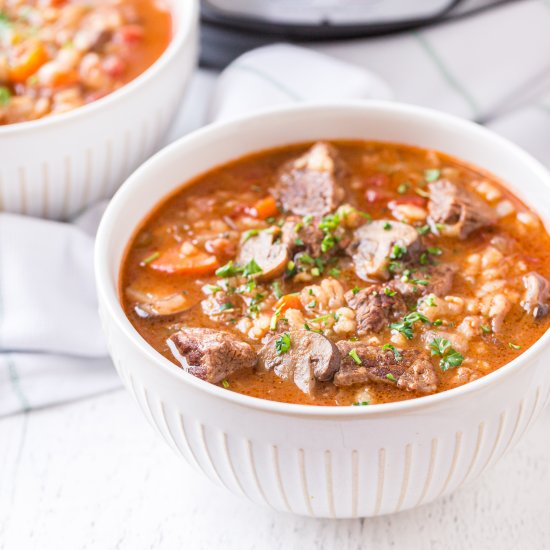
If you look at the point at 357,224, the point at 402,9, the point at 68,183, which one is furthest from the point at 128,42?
the point at 357,224

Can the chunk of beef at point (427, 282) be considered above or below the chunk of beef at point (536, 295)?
below

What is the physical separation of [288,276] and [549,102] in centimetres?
204

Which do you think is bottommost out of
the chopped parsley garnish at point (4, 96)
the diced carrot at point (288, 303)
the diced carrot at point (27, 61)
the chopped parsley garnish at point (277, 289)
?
the chopped parsley garnish at point (4, 96)

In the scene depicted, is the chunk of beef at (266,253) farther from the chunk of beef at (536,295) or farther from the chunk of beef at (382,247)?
the chunk of beef at (536,295)

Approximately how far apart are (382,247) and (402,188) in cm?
41

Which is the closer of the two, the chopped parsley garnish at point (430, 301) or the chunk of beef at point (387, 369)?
the chunk of beef at point (387, 369)

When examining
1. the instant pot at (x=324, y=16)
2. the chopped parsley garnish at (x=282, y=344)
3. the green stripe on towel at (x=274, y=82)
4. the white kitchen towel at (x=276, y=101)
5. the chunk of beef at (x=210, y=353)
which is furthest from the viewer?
the instant pot at (x=324, y=16)

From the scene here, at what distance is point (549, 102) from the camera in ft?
15.4

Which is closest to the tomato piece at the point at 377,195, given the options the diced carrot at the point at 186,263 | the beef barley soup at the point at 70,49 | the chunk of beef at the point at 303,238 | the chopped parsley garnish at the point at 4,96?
the chunk of beef at the point at 303,238

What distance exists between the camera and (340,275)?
3.28 metres

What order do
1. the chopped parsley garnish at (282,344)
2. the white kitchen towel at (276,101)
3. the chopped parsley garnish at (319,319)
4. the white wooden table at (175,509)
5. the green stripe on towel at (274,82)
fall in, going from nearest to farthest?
the chopped parsley garnish at (282,344) → the chopped parsley garnish at (319,319) → the white wooden table at (175,509) → the white kitchen towel at (276,101) → the green stripe on towel at (274,82)

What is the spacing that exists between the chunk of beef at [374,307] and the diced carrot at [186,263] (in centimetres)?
47

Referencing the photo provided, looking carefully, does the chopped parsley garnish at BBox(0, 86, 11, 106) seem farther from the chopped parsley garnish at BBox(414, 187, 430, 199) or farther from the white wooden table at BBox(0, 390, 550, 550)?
the chopped parsley garnish at BBox(414, 187, 430, 199)

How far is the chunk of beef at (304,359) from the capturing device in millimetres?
2846
